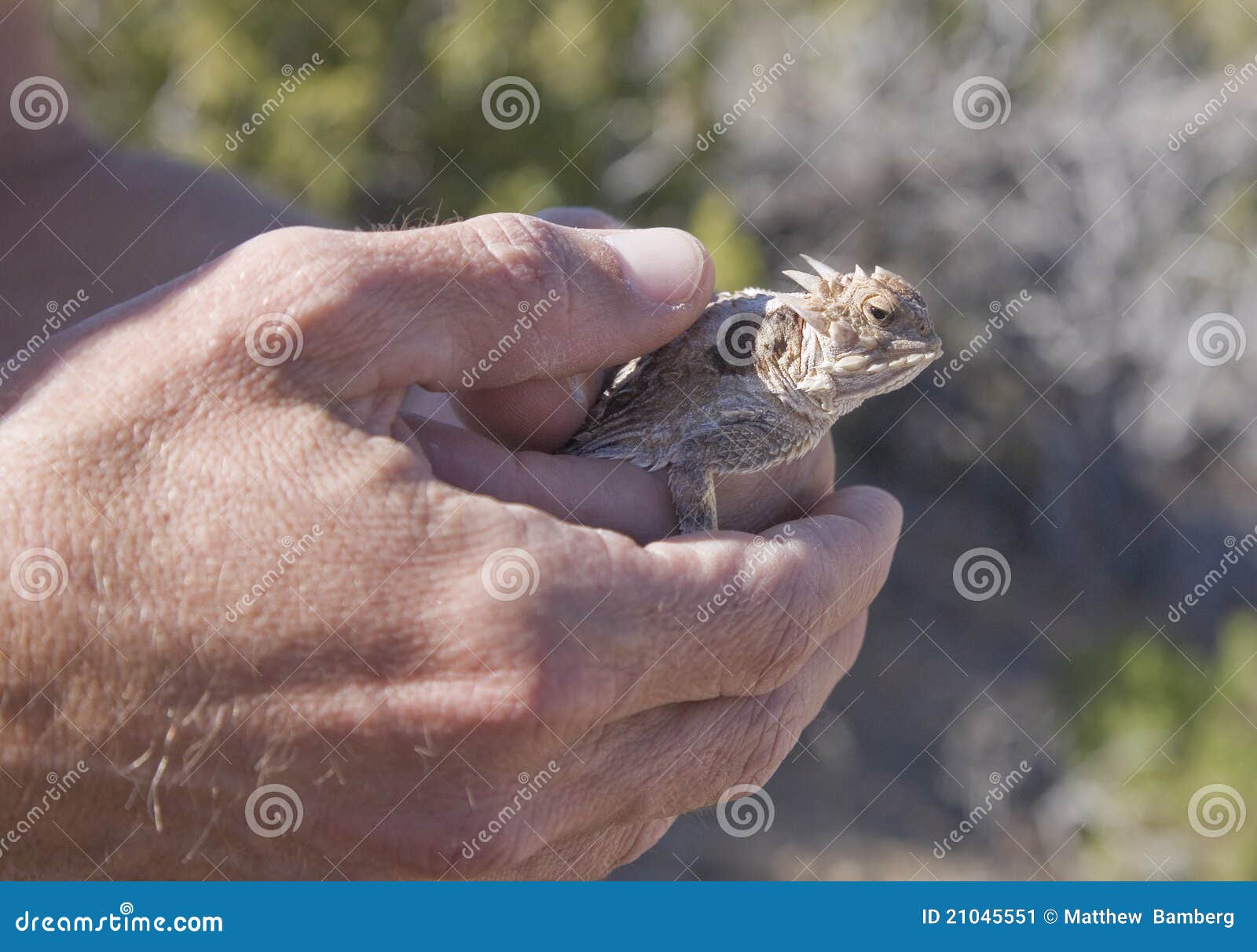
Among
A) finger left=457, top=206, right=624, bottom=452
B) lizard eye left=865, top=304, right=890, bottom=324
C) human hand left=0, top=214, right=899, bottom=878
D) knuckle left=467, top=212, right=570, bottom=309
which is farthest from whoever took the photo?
lizard eye left=865, top=304, right=890, bottom=324

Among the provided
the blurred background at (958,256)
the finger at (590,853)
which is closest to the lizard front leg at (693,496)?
the finger at (590,853)

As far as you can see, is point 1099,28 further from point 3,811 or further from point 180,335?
point 3,811

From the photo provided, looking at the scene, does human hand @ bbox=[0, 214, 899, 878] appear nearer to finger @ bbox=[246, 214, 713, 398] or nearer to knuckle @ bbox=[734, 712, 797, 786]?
finger @ bbox=[246, 214, 713, 398]

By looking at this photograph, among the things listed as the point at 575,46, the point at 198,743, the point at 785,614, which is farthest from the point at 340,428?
the point at 575,46

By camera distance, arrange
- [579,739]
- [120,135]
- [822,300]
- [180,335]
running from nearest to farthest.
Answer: [180,335] → [579,739] → [822,300] → [120,135]

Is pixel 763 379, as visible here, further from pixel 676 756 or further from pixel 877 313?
pixel 676 756

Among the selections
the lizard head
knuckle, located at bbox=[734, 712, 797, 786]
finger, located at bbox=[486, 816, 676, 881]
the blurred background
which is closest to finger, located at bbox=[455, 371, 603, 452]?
the lizard head
